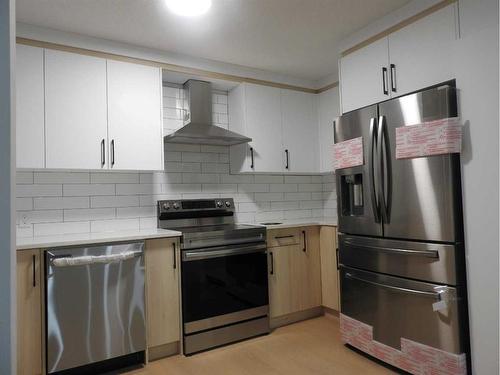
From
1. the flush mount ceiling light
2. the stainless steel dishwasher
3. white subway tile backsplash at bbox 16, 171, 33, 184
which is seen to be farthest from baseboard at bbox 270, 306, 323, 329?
the flush mount ceiling light

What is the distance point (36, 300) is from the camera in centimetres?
213

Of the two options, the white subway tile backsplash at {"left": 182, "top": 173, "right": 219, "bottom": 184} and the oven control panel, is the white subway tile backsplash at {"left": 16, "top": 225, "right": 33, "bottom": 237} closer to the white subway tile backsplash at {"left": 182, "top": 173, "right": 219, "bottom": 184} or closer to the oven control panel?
the oven control panel

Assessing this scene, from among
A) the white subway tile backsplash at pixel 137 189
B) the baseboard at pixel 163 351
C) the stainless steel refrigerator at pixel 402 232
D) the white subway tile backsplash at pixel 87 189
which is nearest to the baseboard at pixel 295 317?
the stainless steel refrigerator at pixel 402 232

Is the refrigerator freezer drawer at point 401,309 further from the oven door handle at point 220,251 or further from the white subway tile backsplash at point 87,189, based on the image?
the white subway tile backsplash at point 87,189

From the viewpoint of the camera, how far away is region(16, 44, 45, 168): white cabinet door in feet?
7.73

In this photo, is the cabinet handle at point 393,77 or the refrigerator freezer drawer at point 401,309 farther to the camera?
the cabinet handle at point 393,77

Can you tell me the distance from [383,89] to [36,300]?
267 centimetres

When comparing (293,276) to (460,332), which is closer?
(460,332)

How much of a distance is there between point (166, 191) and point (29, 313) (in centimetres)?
142

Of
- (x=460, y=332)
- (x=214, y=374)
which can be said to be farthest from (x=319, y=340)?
(x=460, y=332)

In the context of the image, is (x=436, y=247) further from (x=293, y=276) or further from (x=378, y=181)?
(x=293, y=276)

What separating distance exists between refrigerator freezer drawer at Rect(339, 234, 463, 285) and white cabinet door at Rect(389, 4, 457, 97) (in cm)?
101

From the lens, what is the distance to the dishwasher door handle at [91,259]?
85.2 inches

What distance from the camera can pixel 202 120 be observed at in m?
3.24
